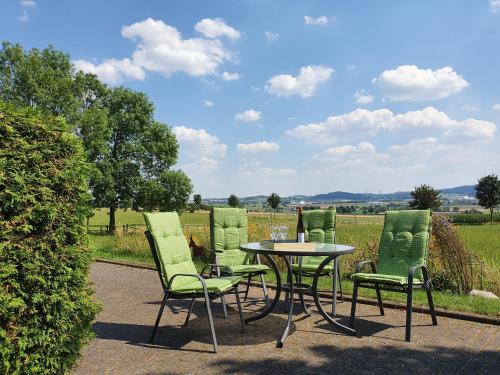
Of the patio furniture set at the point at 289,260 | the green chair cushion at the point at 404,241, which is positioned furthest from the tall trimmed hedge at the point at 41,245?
the green chair cushion at the point at 404,241

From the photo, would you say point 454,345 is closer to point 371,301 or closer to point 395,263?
point 395,263

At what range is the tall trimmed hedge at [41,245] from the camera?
2865 millimetres

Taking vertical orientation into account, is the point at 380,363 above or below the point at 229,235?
below

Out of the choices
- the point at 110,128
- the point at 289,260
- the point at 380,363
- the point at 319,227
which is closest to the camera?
the point at 380,363

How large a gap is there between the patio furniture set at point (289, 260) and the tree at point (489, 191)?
56406 mm

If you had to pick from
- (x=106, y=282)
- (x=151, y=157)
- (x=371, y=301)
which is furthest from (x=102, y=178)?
(x=371, y=301)

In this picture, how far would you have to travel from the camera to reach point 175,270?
480cm

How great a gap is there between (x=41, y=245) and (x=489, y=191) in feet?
200

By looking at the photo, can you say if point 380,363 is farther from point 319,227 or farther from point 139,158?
point 139,158

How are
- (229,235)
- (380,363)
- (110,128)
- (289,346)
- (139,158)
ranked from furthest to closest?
(139,158)
(110,128)
(229,235)
(289,346)
(380,363)

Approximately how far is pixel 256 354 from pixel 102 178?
90.4 feet

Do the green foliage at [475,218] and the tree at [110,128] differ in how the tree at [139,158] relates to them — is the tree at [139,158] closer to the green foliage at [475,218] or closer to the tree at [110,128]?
the tree at [110,128]

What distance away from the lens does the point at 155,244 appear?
15.3ft

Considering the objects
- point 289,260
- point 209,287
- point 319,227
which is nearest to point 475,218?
point 319,227
